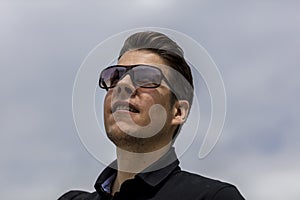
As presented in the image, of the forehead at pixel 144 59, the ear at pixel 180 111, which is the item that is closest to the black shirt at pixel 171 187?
the ear at pixel 180 111

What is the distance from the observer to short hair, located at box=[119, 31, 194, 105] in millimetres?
5367

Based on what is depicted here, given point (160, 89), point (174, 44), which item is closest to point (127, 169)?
point (160, 89)

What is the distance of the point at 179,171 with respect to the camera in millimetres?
4949

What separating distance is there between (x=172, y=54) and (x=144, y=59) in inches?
11.6

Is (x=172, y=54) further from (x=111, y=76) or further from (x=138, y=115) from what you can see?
(x=138, y=115)

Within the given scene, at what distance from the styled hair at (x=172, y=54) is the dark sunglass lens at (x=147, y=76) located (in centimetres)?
18

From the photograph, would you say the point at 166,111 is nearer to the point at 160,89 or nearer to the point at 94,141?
the point at 160,89

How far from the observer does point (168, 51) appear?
538 centimetres

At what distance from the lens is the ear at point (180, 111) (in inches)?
206

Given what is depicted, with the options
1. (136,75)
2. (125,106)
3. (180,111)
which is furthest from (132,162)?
(136,75)

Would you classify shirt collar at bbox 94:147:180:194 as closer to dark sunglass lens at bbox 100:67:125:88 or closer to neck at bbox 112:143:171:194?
neck at bbox 112:143:171:194

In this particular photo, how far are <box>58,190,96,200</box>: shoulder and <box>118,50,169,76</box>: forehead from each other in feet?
4.43

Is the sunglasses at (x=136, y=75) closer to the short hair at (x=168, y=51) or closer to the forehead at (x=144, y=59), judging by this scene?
the forehead at (x=144, y=59)

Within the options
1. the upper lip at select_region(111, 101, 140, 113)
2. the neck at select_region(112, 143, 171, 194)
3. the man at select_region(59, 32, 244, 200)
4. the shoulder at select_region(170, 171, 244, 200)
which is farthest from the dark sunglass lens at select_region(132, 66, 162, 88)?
the shoulder at select_region(170, 171, 244, 200)
